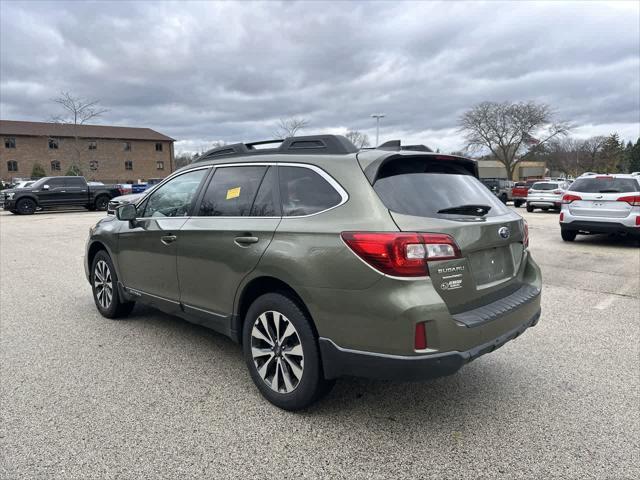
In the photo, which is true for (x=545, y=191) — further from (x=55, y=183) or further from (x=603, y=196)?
(x=55, y=183)

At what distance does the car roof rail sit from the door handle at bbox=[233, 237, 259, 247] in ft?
2.27

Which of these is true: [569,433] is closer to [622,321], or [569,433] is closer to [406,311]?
[406,311]

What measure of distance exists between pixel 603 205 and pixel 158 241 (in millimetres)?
9781

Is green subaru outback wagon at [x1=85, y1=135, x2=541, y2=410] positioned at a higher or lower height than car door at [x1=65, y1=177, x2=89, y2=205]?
lower

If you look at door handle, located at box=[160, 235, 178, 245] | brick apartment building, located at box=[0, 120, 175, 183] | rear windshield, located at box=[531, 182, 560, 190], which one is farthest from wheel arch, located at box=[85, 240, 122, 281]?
brick apartment building, located at box=[0, 120, 175, 183]

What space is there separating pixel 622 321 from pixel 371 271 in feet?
13.1

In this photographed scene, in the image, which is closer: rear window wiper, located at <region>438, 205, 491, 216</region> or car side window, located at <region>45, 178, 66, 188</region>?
rear window wiper, located at <region>438, 205, 491, 216</region>

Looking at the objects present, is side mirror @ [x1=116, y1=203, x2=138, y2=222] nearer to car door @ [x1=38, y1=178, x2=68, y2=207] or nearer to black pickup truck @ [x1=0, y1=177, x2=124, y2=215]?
black pickup truck @ [x1=0, y1=177, x2=124, y2=215]

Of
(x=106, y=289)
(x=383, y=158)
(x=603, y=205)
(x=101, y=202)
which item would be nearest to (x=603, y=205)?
(x=603, y=205)

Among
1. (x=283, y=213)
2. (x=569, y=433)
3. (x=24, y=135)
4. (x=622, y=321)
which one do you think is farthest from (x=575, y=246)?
(x=24, y=135)

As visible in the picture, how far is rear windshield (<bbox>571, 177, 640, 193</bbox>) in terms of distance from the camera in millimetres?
10195

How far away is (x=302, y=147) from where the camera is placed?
342cm

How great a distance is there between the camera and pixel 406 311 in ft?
8.38

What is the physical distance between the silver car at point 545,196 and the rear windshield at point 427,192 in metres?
21.6
